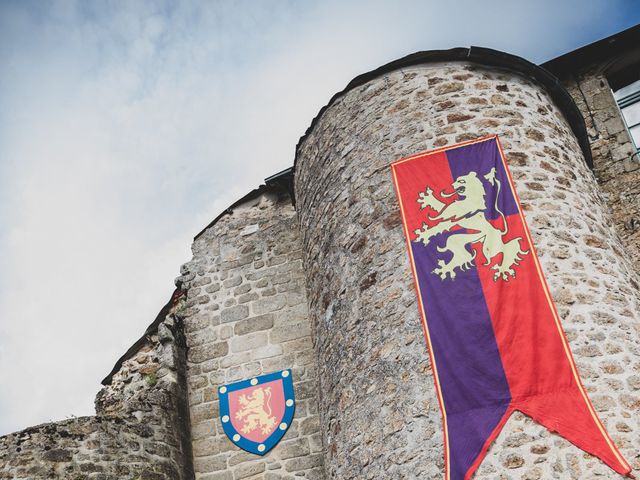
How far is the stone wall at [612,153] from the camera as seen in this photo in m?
7.39

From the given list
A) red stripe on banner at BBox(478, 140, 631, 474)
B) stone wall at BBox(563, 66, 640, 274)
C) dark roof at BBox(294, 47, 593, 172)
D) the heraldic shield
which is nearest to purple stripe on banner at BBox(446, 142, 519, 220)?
red stripe on banner at BBox(478, 140, 631, 474)

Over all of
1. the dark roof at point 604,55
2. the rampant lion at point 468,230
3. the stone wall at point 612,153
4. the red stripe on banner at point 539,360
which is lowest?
the red stripe on banner at point 539,360

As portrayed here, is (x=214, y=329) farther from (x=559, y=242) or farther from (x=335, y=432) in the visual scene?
(x=559, y=242)

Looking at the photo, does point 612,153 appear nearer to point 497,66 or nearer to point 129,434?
point 497,66

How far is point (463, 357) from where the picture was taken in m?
5.08

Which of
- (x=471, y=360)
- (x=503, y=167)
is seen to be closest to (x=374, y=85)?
(x=503, y=167)

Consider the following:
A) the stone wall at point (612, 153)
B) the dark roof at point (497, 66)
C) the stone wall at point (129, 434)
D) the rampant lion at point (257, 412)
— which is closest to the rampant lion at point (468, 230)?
the dark roof at point (497, 66)

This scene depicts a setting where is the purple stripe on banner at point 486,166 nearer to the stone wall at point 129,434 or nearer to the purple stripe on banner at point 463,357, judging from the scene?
the purple stripe on banner at point 463,357

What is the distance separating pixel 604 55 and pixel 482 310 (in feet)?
15.3

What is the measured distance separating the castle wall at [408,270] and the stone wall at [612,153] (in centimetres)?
102

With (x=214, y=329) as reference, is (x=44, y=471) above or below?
below

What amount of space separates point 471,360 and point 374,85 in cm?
304

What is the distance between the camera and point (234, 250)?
8.34 metres

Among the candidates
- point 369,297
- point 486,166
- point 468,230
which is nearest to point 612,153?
point 486,166
